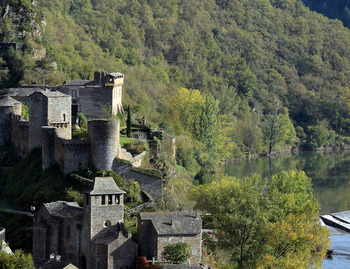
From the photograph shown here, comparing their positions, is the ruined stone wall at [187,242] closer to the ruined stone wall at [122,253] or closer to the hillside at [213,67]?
the ruined stone wall at [122,253]

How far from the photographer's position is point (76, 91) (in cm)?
8644

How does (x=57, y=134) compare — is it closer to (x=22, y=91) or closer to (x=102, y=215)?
(x=102, y=215)

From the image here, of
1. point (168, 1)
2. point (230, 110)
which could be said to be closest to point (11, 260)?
point (230, 110)

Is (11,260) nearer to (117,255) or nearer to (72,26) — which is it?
(117,255)

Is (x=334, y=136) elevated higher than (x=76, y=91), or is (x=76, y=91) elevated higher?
(x=76, y=91)

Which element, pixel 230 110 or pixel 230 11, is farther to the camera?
pixel 230 11

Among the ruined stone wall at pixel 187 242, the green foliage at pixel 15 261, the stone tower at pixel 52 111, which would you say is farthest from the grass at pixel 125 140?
the green foliage at pixel 15 261

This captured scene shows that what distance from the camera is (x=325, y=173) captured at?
4887 inches

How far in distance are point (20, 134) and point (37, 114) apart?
4.24 meters

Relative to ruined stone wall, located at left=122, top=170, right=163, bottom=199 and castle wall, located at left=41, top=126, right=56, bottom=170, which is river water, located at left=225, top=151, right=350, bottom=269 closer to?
ruined stone wall, located at left=122, top=170, right=163, bottom=199

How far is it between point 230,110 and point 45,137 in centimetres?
7053

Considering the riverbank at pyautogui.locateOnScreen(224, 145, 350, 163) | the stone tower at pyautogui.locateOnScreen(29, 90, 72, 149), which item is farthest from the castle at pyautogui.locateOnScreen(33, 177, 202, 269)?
the riverbank at pyautogui.locateOnScreen(224, 145, 350, 163)

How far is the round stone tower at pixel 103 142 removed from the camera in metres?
70.2

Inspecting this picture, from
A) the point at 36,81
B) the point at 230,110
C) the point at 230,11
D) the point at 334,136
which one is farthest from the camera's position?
the point at 230,11
